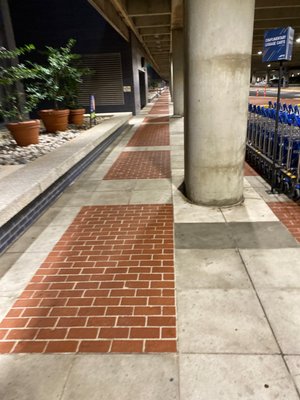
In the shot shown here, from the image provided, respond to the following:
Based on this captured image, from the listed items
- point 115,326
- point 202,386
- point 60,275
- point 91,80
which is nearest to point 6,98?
point 60,275

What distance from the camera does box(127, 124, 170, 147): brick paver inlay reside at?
10.7 metres

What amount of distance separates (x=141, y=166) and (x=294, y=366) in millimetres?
5990

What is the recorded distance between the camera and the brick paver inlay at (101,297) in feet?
8.24

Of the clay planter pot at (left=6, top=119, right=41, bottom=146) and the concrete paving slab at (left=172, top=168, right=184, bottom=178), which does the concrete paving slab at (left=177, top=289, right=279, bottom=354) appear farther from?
the clay planter pot at (left=6, top=119, right=41, bottom=146)

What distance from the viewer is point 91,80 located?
59.0 ft

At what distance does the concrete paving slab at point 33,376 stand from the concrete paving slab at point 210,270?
1.28m

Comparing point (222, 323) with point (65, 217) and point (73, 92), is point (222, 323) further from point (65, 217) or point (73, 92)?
point (73, 92)

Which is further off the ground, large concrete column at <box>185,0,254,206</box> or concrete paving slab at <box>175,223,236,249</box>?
large concrete column at <box>185,0,254,206</box>

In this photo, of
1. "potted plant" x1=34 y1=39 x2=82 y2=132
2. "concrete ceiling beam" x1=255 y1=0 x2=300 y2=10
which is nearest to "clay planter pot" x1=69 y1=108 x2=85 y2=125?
"potted plant" x1=34 y1=39 x2=82 y2=132

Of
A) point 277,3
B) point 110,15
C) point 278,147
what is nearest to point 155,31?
point 110,15

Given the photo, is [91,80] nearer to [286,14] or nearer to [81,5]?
[81,5]

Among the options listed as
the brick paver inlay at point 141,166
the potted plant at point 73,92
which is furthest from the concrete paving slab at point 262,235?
the potted plant at point 73,92

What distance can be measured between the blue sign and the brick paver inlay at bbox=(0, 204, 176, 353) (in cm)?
312

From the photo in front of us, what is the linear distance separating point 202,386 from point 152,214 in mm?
2967
